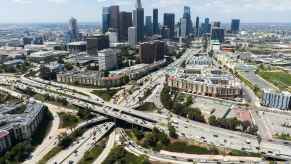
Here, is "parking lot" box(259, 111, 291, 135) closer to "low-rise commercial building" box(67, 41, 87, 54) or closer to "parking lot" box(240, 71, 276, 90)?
"parking lot" box(240, 71, 276, 90)

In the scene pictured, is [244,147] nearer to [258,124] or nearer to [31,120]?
[258,124]

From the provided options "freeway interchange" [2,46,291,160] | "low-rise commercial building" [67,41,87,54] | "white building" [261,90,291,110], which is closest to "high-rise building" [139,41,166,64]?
"freeway interchange" [2,46,291,160]

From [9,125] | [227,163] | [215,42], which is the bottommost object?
[227,163]

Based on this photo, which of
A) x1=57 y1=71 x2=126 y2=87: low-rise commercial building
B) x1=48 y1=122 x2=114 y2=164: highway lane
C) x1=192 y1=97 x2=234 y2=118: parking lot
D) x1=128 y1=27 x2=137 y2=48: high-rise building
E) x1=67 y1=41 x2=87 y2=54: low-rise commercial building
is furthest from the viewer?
x1=128 y1=27 x2=137 y2=48: high-rise building

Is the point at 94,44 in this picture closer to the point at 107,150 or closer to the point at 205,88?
the point at 205,88

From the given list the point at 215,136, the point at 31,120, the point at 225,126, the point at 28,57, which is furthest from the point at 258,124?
the point at 28,57

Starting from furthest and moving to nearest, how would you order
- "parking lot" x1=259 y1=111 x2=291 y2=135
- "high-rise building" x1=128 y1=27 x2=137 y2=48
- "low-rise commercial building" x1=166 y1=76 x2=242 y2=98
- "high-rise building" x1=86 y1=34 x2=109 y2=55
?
"high-rise building" x1=128 y1=27 x2=137 y2=48
"high-rise building" x1=86 y1=34 x2=109 y2=55
"low-rise commercial building" x1=166 y1=76 x2=242 y2=98
"parking lot" x1=259 y1=111 x2=291 y2=135

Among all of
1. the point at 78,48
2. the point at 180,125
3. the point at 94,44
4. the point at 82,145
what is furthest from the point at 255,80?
the point at 78,48
